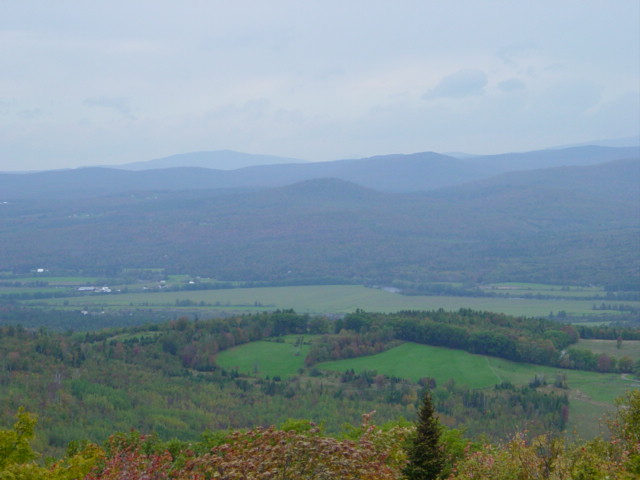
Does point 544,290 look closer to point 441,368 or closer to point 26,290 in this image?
point 441,368

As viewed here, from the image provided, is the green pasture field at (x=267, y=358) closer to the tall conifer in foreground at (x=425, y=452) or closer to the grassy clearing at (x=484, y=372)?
the grassy clearing at (x=484, y=372)

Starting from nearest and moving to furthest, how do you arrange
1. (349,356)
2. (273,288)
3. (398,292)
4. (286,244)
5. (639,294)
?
1. (349,356)
2. (639,294)
3. (398,292)
4. (273,288)
5. (286,244)

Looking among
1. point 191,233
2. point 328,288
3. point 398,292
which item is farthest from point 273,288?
point 191,233

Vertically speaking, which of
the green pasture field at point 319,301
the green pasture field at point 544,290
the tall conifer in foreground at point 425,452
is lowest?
the green pasture field at point 319,301

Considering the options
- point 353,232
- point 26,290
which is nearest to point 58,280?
point 26,290

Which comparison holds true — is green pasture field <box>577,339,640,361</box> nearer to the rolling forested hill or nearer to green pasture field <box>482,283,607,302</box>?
green pasture field <box>482,283,607,302</box>

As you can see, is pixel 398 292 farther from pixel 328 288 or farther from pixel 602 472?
pixel 602 472

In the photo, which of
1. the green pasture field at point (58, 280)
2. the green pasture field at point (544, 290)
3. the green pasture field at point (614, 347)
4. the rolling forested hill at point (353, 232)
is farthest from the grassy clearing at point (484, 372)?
the green pasture field at point (58, 280)

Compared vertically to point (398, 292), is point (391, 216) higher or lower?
higher
